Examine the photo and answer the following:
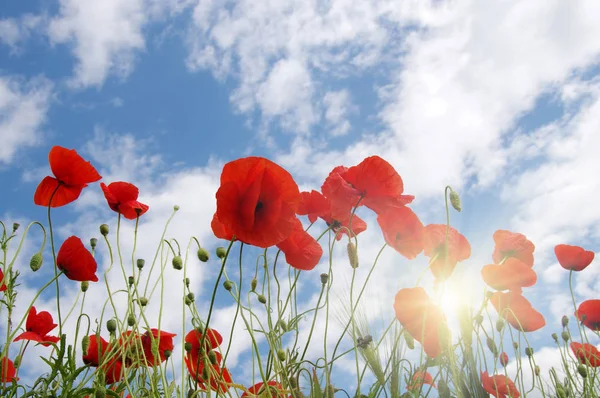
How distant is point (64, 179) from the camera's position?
1.95 meters

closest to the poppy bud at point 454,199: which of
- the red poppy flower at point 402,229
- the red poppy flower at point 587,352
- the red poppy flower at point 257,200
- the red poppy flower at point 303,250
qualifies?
the red poppy flower at point 402,229

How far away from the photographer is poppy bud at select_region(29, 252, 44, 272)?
5.74 ft

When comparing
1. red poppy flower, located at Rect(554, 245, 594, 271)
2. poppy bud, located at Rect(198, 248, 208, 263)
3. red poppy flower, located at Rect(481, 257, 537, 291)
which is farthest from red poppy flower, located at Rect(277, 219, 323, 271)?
red poppy flower, located at Rect(554, 245, 594, 271)

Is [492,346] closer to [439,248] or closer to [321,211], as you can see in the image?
[439,248]

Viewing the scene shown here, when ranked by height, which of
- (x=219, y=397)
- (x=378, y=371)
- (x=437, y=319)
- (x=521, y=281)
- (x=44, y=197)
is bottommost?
(x=219, y=397)

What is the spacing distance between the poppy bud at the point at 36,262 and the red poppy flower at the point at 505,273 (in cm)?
160

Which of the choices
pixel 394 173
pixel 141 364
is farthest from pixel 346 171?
pixel 141 364

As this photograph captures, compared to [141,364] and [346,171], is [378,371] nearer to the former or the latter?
[346,171]

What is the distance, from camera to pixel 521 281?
2.03 m

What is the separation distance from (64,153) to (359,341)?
4.11 feet

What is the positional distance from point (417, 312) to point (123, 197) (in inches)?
45.0

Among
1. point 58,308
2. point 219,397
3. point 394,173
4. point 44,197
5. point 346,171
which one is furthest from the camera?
point 44,197

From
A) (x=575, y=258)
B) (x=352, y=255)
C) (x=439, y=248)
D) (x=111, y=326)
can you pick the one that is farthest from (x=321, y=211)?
(x=575, y=258)

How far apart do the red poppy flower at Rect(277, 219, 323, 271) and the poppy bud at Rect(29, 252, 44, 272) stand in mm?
844
